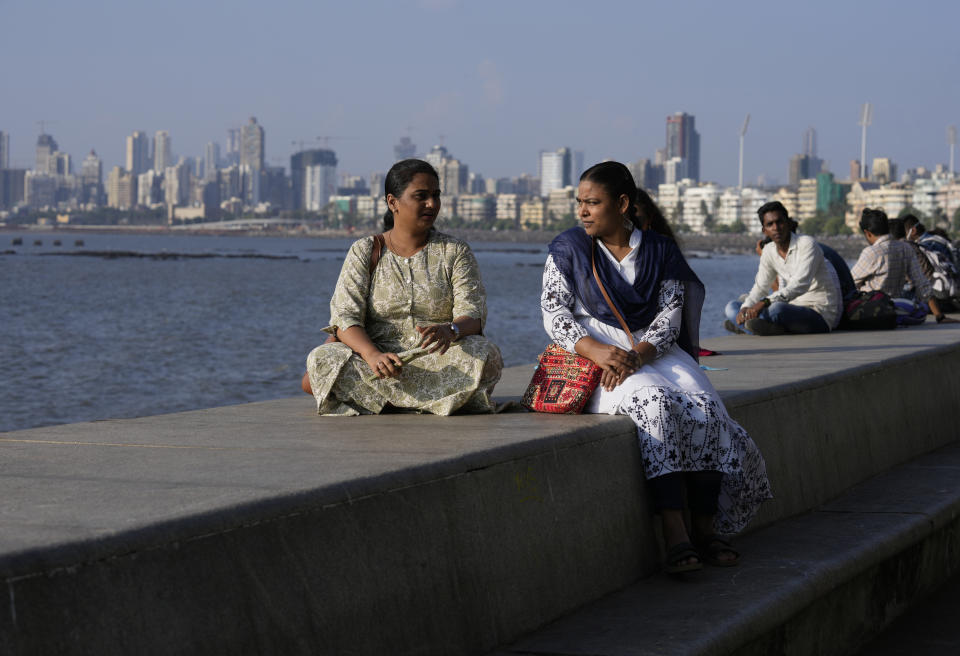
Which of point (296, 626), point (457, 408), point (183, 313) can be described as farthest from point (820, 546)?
point (183, 313)

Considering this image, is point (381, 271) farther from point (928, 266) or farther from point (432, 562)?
point (928, 266)

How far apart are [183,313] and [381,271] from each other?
40808mm

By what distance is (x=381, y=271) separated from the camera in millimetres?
5422

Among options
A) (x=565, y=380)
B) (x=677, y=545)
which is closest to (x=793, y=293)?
(x=565, y=380)

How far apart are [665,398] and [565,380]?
540mm

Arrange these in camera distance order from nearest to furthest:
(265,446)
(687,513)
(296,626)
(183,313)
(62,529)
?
(62,529)
(296,626)
(265,446)
(687,513)
(183,313)

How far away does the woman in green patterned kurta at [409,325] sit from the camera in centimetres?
521

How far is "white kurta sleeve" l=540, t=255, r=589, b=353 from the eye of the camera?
16.6 feet

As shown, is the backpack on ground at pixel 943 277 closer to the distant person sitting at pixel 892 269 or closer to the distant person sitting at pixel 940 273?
the distant person sitting at pixel 940 273

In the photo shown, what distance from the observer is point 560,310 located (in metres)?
5.12

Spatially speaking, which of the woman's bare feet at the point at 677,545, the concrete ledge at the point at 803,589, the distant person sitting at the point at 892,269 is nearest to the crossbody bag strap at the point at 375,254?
the woman's bare feet at the point at 677,545

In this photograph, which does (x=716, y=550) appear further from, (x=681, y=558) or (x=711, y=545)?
(x=681, y=558)

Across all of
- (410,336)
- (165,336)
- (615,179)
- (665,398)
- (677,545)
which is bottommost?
(165,336)

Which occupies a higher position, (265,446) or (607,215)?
(607,215)
